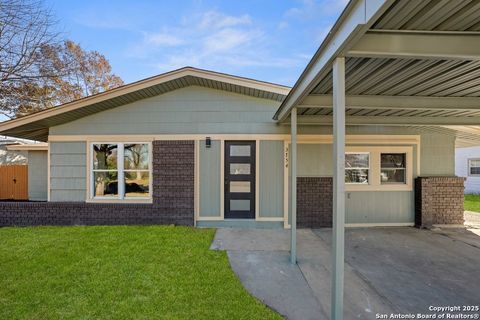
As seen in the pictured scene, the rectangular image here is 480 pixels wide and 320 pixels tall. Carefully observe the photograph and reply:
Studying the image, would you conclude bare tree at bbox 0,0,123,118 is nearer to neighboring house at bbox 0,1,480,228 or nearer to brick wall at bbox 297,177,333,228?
neighboring house at bbox 0,1,480,228

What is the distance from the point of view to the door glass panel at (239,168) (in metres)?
6.97

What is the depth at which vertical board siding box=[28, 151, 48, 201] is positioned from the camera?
10391 mm

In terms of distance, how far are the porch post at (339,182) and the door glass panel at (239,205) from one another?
434 cm

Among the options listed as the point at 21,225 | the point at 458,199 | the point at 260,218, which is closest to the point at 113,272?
the point at 260,218

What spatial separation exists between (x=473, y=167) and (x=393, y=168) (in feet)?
41.8

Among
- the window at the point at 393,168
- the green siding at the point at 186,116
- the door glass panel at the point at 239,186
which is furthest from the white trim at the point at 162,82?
the window at the point at 393,168

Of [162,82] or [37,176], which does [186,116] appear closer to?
[162,82]

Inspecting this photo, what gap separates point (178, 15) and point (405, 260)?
43.3ft

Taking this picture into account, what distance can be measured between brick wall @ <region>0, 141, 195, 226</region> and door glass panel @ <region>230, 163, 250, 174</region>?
1.05 meters

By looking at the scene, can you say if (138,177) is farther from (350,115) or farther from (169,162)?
(350,115)

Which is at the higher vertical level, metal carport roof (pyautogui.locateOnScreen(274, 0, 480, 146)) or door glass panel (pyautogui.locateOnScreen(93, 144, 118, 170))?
metal carport roof (pyautogui.locateOnScreen(274, 0, 480, 146))

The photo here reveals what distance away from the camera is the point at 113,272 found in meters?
3.98

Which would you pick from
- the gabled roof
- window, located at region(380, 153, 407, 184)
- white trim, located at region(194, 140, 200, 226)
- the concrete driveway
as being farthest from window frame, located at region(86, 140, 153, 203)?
window, located at region(380, 153, 407, 184)

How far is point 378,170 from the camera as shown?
23.7 feet
